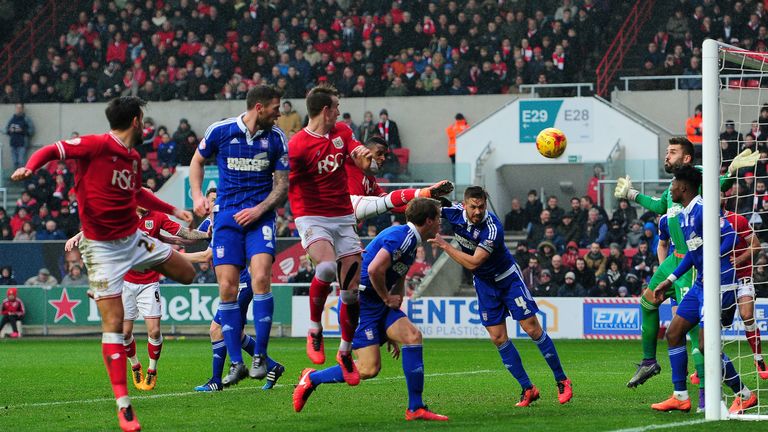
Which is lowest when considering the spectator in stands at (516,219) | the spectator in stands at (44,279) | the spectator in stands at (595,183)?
the spectator in stands at (44,279)

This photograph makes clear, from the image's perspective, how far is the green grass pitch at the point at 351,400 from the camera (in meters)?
9.24

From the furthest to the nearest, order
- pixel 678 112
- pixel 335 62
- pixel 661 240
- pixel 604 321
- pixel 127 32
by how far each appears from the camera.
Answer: pixel 127 32, pixel 335 62, pixel 678 112, pixel 604 321, pixel 661 240

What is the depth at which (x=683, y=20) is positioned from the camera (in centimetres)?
3130

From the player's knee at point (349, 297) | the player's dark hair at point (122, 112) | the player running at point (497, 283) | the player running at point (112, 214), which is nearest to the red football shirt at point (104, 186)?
the player running at point (112, 214)

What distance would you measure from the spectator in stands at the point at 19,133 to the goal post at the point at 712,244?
88.7ft

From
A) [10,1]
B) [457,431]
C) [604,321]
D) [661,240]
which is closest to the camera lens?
[457,431]

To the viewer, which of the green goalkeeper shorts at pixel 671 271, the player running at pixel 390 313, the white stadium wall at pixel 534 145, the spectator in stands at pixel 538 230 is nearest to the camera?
the player running at pixel 390 313

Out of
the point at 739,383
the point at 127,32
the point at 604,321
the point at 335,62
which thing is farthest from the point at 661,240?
the point at 127,32

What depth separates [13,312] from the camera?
84.8 ft

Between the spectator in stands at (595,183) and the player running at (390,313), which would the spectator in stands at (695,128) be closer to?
the spectator in stands at (595,183)

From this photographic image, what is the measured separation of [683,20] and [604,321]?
458 inches

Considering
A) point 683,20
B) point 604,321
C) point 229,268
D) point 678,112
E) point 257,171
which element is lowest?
point 604,321

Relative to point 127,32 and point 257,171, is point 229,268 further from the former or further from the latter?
point 127,32

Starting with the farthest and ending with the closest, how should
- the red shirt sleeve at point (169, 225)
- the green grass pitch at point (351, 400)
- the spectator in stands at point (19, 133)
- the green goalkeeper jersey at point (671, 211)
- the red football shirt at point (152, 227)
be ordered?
the spectator in stands at point (19, 133) < the red football shirt at point (152, 227) < the red shirt sleeve at point (169, 225) < the green goalkeeper jersey at point (671, 211) < the green grass pitch at point (351, 400)
